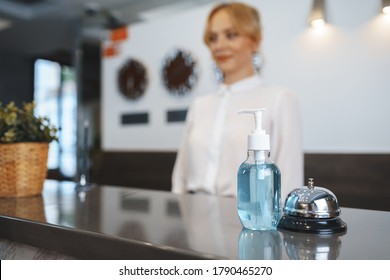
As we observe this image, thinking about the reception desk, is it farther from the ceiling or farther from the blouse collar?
the ceiling

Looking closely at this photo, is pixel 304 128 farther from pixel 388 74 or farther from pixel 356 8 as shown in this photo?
pixel 356 8

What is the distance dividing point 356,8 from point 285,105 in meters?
1.30

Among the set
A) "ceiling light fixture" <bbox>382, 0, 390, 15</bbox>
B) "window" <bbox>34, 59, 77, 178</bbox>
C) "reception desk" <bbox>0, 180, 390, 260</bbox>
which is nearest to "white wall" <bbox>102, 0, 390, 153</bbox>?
"ceiling light fixture" <bbox>382, 0, 390, 15</bbox>

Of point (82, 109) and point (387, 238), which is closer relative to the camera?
point (387, 238)

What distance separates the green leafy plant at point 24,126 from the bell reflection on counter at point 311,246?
0.78 m

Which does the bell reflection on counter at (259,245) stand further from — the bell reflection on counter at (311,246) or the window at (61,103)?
the window at (61,103)

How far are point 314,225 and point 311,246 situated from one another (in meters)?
0.08

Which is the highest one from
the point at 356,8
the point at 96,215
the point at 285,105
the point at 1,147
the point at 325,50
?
the point at 356,8

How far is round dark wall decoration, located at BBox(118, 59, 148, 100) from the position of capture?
3471mm

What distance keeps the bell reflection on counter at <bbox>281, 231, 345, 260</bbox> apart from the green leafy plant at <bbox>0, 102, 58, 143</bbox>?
775 mm

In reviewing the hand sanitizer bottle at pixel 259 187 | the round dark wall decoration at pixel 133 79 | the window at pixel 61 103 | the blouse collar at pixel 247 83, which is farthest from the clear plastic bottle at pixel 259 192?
the window at pixel 61 103

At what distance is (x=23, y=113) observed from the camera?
109cm

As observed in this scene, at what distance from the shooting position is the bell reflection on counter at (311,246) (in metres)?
0.49
